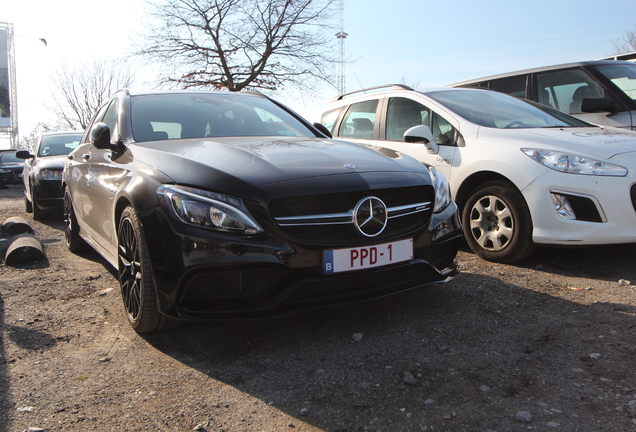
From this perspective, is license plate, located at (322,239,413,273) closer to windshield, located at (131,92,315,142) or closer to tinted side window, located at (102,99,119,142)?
windshield, located at (131,92,315,142)

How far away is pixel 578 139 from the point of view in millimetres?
4027

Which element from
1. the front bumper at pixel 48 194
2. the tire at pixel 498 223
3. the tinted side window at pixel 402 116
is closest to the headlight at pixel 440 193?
the tire at pixel 498 223

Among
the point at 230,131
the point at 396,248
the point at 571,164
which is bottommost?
the point at 396,248

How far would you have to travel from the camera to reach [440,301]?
3281mm

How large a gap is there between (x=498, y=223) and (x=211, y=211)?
8.78 feet

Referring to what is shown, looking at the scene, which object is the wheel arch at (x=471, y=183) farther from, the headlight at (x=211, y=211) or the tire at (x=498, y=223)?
the headlight at (x=211, y=211)

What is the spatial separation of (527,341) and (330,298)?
109 centimetres

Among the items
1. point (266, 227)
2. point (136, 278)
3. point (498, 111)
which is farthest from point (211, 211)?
point (498, 111)

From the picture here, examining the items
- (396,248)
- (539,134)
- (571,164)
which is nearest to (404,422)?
(396,248)

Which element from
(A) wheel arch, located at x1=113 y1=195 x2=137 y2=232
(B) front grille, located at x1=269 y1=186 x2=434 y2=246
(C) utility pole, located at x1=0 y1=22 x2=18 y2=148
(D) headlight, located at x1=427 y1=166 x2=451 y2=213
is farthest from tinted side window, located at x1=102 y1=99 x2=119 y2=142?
(C) utility pole, located at x1=0 y1=22 x2=18 y2=148

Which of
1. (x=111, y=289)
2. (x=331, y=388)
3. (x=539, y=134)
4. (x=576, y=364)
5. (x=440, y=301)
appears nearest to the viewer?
(x=331, y=388)

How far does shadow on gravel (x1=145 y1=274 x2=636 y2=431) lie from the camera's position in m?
1.98

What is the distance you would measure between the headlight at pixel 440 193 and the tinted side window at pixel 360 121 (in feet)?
8.11

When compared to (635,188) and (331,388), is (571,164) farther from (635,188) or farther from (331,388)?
(331,388)
